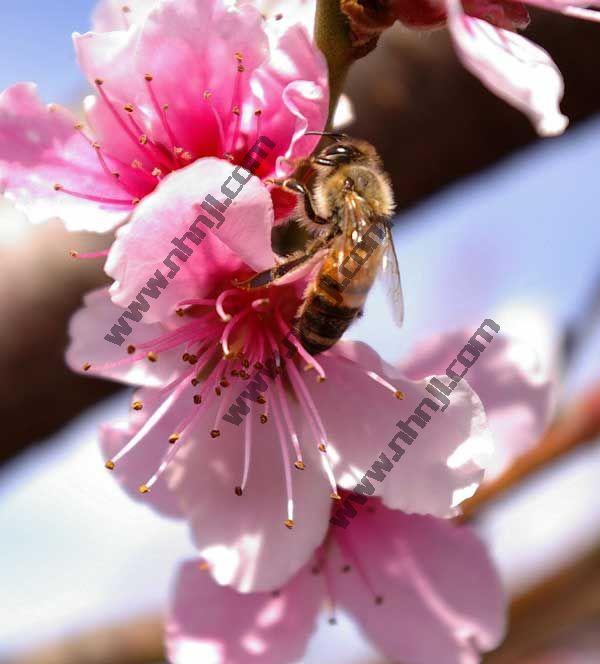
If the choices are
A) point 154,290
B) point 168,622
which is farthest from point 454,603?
point 154,290

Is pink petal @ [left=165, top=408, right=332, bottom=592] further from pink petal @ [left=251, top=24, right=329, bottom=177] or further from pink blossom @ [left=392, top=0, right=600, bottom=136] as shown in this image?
pink blossom @ [left=392, top=0, right=600, bottom=136]

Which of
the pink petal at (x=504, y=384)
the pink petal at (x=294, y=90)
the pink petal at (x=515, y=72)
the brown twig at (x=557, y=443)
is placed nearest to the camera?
the pink petal at (x=515, y=72)

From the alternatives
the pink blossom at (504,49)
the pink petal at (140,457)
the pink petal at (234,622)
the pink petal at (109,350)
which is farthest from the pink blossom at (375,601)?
the pink blossom at (504,49)

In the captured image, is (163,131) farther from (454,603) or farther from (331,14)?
(454,603)

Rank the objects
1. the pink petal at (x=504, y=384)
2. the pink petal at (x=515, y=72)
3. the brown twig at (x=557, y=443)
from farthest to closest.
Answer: the brown twig at (x=557, y=443) < the pink petal at (x=504, y=384) < the pink petal at (x=515, y=72)

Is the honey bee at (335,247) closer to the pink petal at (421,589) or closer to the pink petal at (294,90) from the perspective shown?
the pink petal at (294,90)

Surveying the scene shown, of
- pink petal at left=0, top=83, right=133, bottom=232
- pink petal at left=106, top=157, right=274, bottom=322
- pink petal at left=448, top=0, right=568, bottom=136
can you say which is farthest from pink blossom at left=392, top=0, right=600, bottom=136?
pink petal at left=0, top=83, right=133, bottom=232

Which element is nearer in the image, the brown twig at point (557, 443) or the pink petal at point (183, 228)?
the pink petal at point (183, 228)
